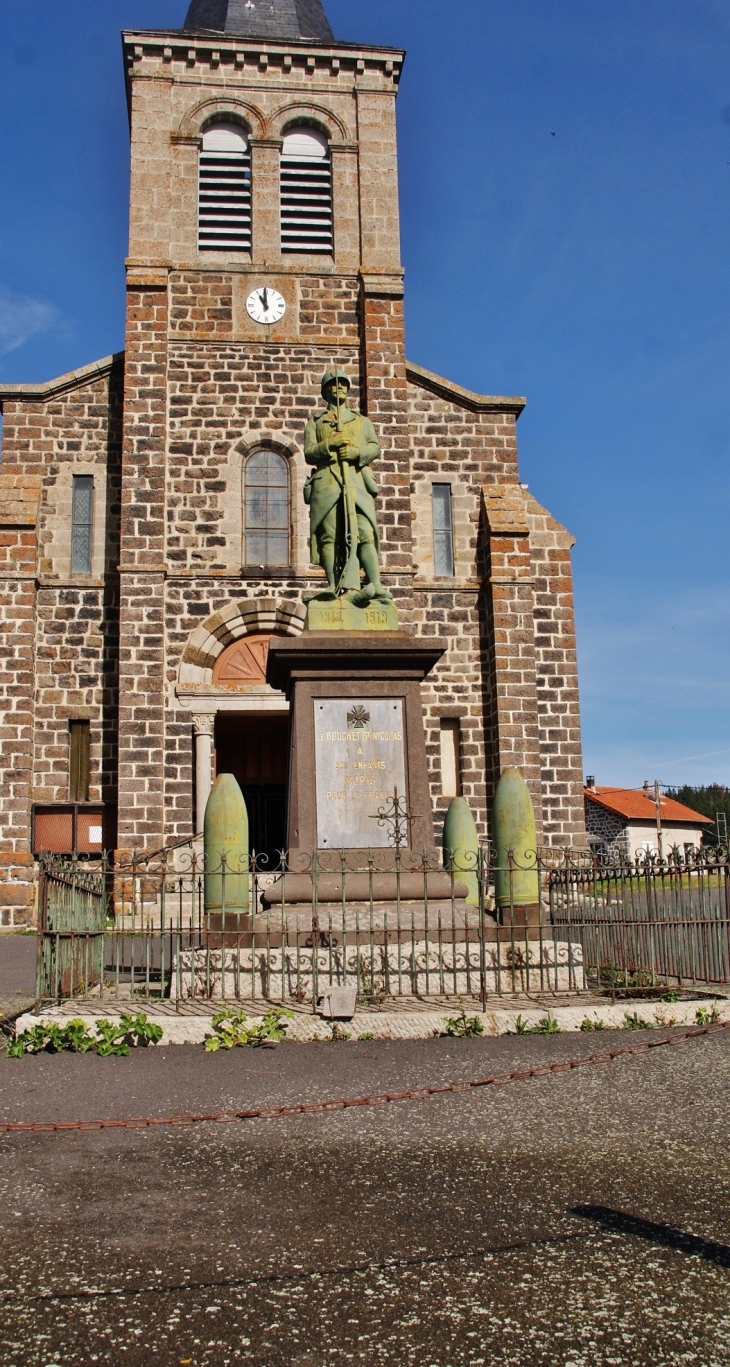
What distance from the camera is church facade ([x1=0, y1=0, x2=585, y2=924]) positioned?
18.0 m

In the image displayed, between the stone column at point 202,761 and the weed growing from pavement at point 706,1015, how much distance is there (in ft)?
37.0

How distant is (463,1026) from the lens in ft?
22.0

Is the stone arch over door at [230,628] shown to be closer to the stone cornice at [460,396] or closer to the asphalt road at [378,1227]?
the stone cornice at [460,396]

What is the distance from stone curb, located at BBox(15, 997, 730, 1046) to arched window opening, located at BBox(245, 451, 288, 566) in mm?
12623

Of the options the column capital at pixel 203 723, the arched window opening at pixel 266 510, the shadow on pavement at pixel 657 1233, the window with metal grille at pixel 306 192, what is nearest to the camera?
the shadow on pavement at pixel 657 1233

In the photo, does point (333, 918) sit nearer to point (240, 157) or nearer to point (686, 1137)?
point (686, 1137)

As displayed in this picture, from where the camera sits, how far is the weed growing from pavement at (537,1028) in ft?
22.2

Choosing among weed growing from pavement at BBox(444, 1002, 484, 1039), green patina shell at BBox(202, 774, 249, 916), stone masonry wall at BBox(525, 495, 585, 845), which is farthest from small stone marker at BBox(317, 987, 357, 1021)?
stone masonry wall at BBox(525, 495, 585, 845)

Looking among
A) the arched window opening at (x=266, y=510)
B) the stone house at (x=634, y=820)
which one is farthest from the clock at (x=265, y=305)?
the stone house at (x=634, y=820)

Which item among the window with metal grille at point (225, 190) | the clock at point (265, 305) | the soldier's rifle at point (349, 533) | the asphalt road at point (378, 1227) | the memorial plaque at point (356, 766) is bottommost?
the asphalt road at point (378, 1227)

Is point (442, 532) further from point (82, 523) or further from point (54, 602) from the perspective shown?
point (54, 602)

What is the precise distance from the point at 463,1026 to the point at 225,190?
57.4 ft

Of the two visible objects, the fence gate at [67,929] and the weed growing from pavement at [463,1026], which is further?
the fence gate at [67,929]

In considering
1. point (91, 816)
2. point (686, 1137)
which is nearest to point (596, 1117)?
point (686, 1137)
